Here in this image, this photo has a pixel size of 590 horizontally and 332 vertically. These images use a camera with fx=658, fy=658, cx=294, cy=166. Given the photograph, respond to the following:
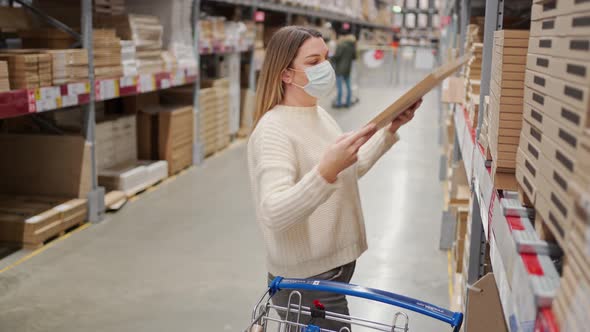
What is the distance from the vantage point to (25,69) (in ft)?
13.7

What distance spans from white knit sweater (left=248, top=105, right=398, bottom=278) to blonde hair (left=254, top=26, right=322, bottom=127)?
0.17 ft

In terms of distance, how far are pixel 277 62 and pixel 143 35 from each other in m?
4.27

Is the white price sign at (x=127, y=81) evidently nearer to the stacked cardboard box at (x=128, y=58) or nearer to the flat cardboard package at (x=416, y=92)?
the stacked cardboard box at (x=128, y=58)

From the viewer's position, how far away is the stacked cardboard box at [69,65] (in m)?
4.55

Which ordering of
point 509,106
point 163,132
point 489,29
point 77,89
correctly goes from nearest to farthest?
point 509,106, point 489,29, point 77,89, point 163,132

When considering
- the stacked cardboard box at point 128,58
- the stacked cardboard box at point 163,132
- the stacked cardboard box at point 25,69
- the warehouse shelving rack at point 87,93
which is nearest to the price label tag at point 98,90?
the warehouse shelving rack at point 87,93

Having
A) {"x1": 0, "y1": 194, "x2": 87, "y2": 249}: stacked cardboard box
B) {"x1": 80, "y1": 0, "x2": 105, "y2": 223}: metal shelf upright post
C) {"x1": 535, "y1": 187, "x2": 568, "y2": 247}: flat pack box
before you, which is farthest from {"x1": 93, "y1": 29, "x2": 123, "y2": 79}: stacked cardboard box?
{"x1": 535, "y1": 187, "x2": 568, "y2": 247}: flat pack box

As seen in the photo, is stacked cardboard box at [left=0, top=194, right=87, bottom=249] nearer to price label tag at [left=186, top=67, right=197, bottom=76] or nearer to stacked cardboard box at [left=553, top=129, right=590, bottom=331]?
price label tag at [left=186, top=67, right=197, bottom=76]

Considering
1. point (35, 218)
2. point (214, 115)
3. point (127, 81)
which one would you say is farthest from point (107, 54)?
point (214, 115)

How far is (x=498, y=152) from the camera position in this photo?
155cm

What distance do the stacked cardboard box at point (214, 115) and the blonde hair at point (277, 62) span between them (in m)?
5.50

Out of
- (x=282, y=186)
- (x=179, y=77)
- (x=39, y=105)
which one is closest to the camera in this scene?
(x=282, y=186)

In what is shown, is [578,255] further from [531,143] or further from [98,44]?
[98,44]

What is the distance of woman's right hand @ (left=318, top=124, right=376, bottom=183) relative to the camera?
1.75 metres
